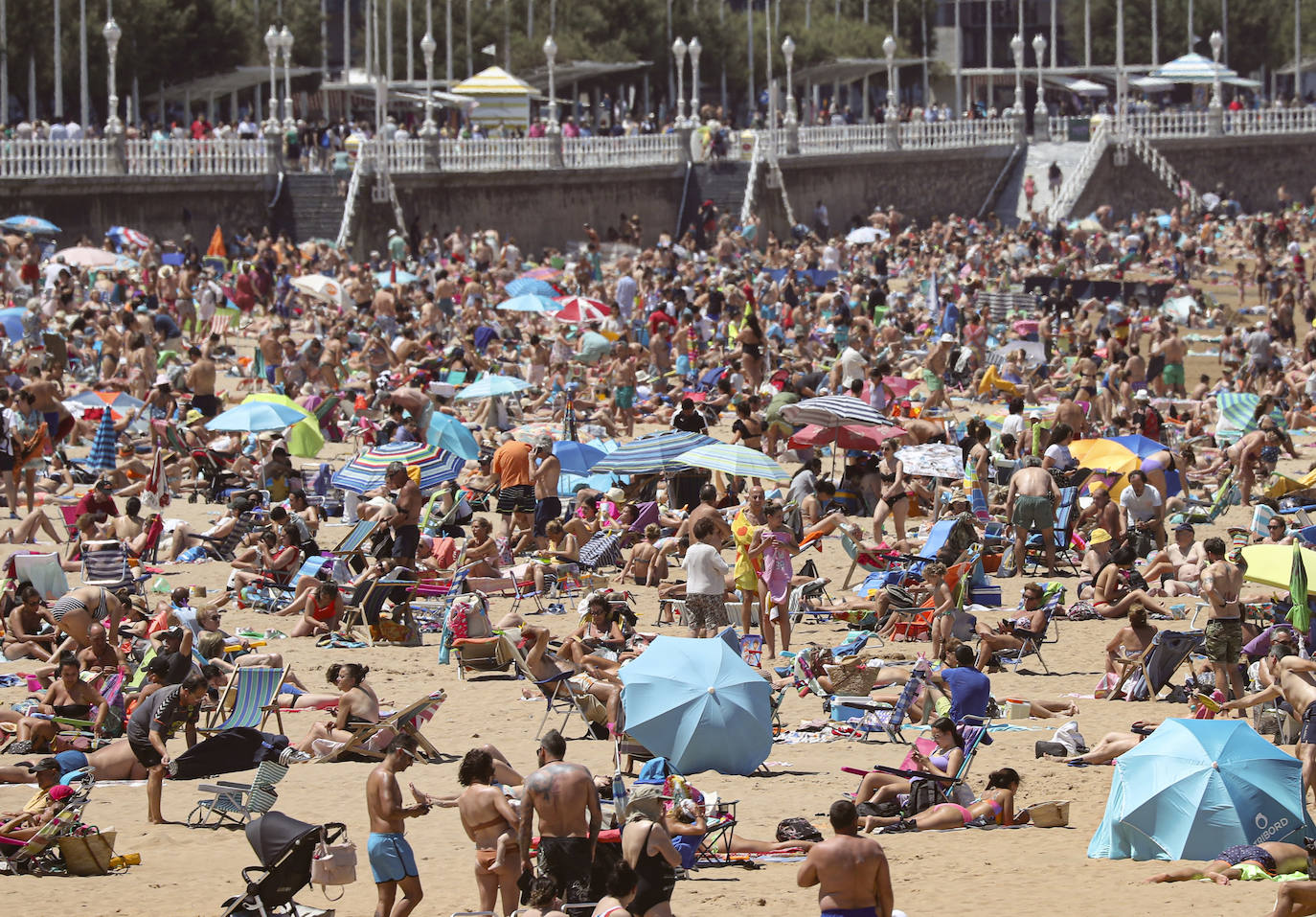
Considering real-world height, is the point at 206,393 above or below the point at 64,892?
above

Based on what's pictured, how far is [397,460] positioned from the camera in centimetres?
1686

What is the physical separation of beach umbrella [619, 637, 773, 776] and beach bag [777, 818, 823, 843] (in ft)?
2.79

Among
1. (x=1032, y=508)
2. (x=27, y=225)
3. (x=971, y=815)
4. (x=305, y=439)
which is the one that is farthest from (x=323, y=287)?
(x=971, y=815)

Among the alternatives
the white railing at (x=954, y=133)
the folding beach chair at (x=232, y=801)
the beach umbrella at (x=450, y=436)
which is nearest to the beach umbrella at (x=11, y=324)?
the beach umbrella at (x=450, y=436)

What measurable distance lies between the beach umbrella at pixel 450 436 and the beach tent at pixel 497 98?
2306 cm

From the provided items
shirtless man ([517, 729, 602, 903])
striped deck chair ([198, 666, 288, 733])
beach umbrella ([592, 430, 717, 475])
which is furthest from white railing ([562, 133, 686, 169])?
shirtless man ([517, 729, 602, 903])

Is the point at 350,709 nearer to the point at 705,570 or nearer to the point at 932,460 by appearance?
the point at 705,570

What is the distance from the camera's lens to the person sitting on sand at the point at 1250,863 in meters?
9.30

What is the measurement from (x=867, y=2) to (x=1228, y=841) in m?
50.6

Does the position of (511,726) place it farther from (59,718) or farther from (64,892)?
(64,892)

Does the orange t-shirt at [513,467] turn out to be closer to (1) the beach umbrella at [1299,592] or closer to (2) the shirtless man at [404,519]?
(2) the shirtless man at [404,519]

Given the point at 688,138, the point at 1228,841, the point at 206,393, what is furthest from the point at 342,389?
the point at 688,138

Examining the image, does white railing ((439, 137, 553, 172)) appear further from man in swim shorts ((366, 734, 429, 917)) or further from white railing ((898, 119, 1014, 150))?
man in swim shorts ((366, 734, 429, 917))

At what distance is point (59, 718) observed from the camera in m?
11.9
